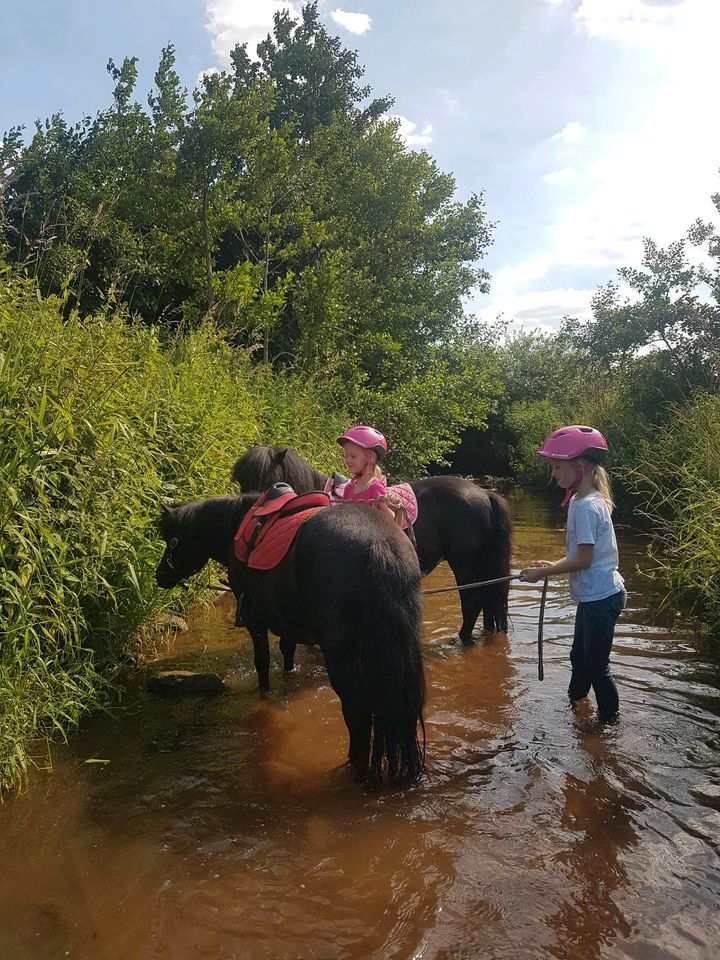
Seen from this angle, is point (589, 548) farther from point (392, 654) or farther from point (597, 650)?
point (392, 654)

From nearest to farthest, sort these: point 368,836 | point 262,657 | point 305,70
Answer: point 368,836 < point 262,657 < point 305,70

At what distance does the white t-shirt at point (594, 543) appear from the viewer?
11.8 feet

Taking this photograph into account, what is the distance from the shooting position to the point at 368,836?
286 cm

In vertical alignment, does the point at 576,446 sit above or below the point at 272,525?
above

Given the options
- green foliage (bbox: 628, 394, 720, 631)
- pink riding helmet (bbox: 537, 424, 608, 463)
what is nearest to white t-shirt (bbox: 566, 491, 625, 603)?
pink riding helmet (bbox: 537, 424, 608, 463)

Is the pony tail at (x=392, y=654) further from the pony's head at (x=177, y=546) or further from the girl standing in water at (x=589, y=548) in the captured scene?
the pony's head at (x=177, y=546)

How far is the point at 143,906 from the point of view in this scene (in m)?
2.40

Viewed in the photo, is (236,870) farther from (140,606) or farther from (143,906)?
(140,606)

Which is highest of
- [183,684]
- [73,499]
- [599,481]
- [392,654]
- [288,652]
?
[599,481]

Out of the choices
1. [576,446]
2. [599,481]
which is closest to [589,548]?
[599,481]

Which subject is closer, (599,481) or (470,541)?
(599,481)

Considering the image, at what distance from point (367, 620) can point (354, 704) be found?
1.68 ft

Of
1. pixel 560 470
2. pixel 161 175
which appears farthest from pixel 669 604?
pixel 161 175

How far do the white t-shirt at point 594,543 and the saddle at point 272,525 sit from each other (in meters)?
1.53
